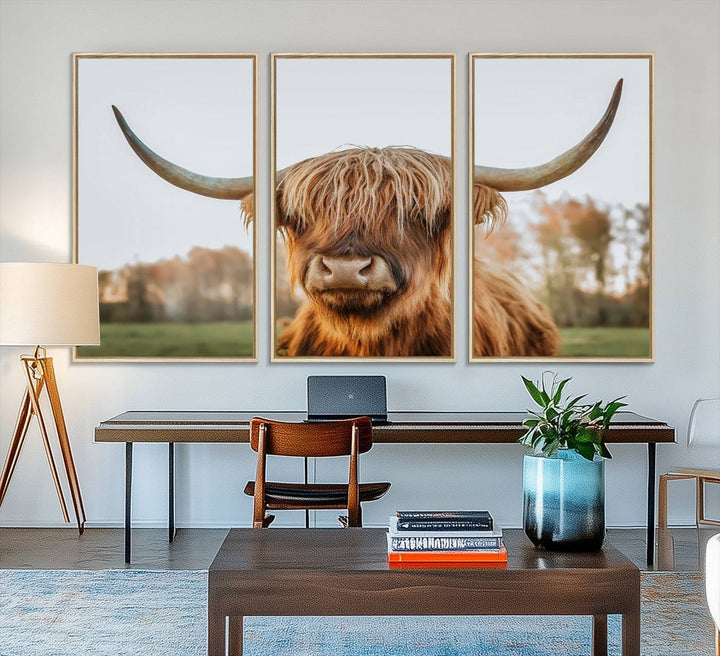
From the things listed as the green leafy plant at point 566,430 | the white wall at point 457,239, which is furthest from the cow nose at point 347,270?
the green leafy plant at point 566,430

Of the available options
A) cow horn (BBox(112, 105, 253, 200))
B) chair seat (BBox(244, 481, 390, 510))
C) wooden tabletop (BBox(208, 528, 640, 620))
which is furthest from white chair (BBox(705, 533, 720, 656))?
cow horn (BBox(112, 105, 253, 200))

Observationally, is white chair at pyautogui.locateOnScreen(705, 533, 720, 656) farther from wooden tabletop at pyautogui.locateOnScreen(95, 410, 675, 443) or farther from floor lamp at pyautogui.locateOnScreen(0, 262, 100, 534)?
floor lamp at pyautogui.locateOnScreen(0, 262, 100, 534)

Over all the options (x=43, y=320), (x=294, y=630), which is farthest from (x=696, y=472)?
(x=43, y=320)

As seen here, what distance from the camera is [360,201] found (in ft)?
15.0

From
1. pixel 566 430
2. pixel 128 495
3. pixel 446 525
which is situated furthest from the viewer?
pixel 128 495

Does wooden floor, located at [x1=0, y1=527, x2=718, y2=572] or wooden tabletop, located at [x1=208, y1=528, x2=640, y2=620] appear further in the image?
wooden floor, located at [x1=0, y1=527, x2=718, y2=572]

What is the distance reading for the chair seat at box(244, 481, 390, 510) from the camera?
3369mm

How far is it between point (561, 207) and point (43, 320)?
8.74 ft

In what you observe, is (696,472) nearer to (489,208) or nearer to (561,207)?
(561,207)

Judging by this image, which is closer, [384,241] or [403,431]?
[403,431]

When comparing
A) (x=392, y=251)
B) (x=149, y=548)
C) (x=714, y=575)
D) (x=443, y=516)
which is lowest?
(x=149, y=548)

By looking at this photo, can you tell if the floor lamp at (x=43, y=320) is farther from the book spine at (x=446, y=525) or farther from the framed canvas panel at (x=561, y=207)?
the book spine at (x=446, y=525)

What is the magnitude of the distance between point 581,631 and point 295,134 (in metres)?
2.88

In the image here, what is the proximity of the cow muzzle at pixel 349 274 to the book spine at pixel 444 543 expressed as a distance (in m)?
2.44
